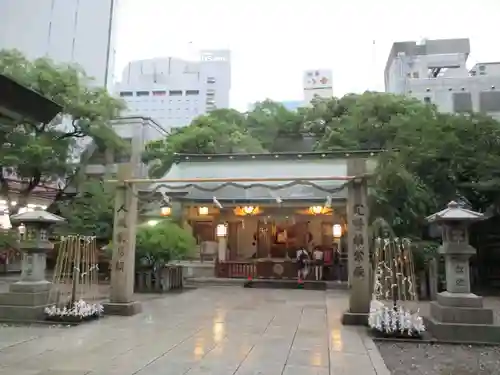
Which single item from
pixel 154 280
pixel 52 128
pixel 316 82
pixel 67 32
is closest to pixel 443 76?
pixel 316 82

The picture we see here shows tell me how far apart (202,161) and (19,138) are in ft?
28.1

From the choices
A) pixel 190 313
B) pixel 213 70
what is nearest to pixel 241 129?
pixel 190 313

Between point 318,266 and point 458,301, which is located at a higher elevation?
point 318,266

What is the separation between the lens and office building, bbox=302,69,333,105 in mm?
54737

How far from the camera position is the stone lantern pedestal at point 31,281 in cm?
878

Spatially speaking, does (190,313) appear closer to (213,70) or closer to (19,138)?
(19,138)

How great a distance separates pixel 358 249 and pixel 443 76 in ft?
117

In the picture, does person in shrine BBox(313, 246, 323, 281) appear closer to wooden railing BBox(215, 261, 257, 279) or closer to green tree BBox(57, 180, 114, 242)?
wooden railing BBox(215, 261, 257, 279)

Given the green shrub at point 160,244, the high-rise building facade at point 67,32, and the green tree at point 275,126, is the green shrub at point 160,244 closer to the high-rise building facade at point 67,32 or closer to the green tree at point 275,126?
the high-rise building facade at point 67,32

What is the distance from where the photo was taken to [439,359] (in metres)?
6.36

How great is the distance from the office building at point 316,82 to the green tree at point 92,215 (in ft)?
136

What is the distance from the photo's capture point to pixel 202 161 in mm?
22078

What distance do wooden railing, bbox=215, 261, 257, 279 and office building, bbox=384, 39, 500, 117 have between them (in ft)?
75.6

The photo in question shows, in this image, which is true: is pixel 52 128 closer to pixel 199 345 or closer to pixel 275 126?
pixel 275 126
